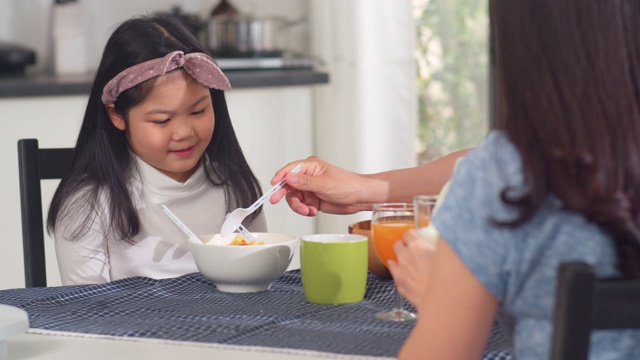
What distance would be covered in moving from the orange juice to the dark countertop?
184 cm

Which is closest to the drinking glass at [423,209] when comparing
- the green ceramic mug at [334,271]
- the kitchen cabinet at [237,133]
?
the green ceramic mug at [334,271]

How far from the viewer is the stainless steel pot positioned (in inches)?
140

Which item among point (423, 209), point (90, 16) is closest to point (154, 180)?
point (423, 209)

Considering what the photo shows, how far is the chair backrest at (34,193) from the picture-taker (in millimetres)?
1756

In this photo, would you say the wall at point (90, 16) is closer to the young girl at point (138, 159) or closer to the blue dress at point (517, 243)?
the young girl at point (138, 159)

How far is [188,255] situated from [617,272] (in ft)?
3.59

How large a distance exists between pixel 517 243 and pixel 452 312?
9 cm

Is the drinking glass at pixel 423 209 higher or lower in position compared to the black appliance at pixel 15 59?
lower

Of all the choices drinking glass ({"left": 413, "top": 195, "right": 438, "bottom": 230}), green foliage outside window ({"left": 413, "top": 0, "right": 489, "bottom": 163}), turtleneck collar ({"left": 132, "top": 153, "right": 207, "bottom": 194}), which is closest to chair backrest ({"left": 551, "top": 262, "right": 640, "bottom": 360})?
drinking glass ({"left": 413, "top": 195, "right": 438, "bottom": 230})

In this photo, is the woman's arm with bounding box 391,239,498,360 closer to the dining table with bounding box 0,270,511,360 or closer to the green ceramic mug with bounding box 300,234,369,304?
the dining table with bounding box 0,270,511,360

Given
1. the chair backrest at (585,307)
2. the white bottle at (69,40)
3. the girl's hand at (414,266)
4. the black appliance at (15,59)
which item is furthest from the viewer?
the white bottle at (69,40)

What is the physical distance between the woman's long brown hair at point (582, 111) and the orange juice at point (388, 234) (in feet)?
1.55

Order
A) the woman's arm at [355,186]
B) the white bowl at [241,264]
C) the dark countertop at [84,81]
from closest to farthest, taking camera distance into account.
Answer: the white bowl at [241,264]
the woman's arm at [355,186]
the dark countertop at [84,81]

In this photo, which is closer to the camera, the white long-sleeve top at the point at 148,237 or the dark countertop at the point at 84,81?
the white long-sleeve top at the point at 148,237
